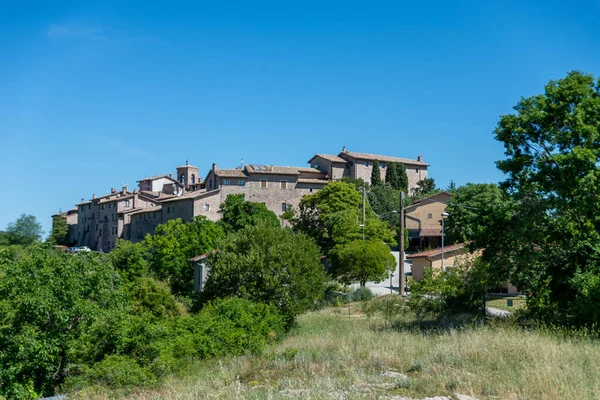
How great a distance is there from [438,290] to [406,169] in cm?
7433

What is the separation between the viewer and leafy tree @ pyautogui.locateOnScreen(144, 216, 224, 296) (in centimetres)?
4819

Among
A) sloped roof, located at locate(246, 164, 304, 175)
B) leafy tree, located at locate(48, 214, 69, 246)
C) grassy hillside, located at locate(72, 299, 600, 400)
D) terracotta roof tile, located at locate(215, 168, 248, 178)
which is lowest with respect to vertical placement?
grassy hillside, located at locate(72, 299, 600, 400)

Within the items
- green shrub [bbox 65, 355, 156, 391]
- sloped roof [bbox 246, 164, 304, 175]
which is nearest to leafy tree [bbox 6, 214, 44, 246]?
sloped roof [bbox 246, 164, 304, 175]

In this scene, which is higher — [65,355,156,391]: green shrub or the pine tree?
the pine tree

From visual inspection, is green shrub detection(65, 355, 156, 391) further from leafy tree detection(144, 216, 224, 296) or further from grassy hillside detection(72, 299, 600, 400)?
leafy tree detection(144, 216, 224, 296)

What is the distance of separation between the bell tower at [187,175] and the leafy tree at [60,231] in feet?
87.7

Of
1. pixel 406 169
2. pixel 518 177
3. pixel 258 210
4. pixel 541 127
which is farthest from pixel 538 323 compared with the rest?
pixel 406 169

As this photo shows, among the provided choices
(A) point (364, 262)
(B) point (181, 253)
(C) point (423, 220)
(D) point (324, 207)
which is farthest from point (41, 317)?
(C) point (423, 220)

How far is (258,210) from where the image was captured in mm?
62625

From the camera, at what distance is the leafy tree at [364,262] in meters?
41.7

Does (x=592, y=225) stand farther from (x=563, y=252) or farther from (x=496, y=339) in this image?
(x=496, y=339)

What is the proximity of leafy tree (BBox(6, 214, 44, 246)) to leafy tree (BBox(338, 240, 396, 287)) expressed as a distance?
87406 mm

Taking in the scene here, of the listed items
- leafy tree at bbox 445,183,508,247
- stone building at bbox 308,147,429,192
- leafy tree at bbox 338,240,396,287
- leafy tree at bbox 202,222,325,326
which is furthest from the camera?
stone building at bbox 308,147,429,192

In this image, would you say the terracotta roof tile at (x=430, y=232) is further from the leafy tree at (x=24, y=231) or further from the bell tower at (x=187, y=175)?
A: the leafy tree at (x=24, y=231)
